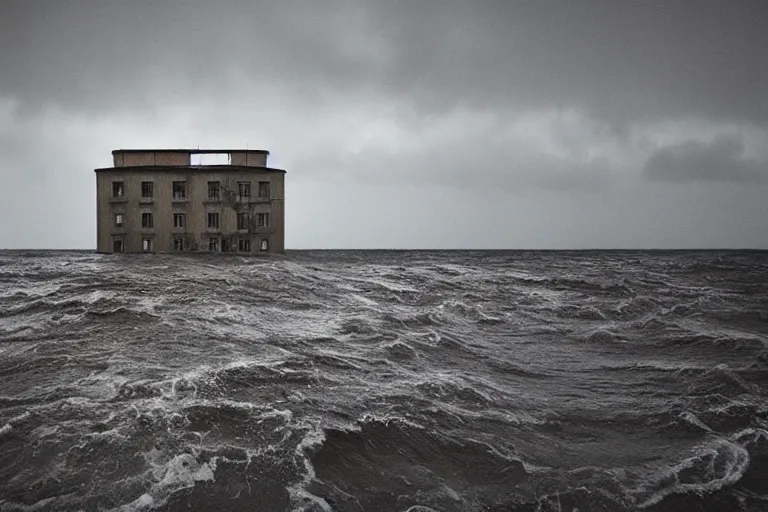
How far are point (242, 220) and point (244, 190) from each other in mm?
2940

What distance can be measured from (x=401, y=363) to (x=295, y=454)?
219 inches

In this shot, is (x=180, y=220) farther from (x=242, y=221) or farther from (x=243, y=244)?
(x=243, y=244)

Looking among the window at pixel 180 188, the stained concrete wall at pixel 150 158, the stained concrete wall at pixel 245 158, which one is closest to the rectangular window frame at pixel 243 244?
the window at pixel 180 188

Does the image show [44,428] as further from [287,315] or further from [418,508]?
[287,315]

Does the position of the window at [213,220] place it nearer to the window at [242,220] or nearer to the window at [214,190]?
the window at [214,190]

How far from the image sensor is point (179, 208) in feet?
153

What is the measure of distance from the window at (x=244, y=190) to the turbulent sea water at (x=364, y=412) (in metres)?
28.8

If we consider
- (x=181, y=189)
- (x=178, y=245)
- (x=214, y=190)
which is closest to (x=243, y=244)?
(x=214, y=190)

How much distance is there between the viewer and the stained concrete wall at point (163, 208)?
153ft

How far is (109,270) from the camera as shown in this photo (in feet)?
98.8

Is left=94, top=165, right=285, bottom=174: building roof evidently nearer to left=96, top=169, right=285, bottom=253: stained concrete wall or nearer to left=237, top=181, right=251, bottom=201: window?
left=96, top=169, right=285, bottom=253: stained concrete wall

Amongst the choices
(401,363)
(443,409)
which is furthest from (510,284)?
(443,409)

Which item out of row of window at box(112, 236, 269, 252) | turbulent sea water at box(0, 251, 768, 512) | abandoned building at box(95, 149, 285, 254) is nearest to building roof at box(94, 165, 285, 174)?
abandoned building at box(95, 149, 285, 254)

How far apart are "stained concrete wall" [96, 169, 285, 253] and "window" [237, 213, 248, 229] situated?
1.28 feet
